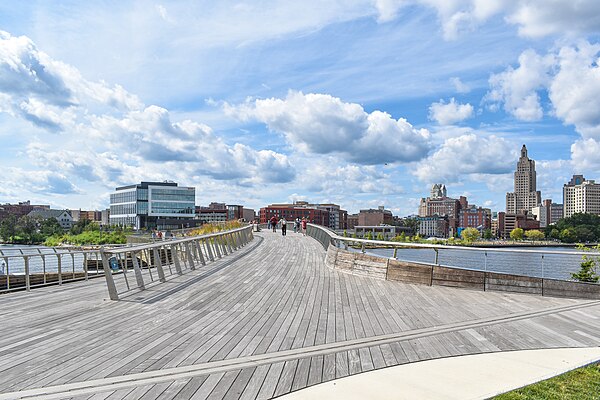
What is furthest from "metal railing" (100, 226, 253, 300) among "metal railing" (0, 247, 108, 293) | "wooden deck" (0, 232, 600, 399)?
"metal railing" (0, 247, 108, 293)

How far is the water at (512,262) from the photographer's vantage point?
10.7 metres

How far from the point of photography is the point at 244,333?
6.67 metres

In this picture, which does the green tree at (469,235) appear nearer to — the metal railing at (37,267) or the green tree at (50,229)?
the green tree at (50,229)

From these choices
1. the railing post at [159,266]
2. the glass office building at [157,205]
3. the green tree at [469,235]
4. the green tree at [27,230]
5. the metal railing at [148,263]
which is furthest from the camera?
the green tree at [469,235]

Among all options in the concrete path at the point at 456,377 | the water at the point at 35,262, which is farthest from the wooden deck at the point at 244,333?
the water at the point at 35,262

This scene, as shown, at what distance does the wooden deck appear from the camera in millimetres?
4762

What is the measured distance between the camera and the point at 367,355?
573 cm

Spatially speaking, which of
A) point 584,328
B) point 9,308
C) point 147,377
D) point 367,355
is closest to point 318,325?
point 367,355

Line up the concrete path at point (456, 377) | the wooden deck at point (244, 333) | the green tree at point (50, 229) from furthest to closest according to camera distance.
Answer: the green tree at point (50, 229)
the wooden deck at point (244, 333)
the concrete path at point (456, 377)

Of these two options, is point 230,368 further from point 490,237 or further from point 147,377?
point 490,237

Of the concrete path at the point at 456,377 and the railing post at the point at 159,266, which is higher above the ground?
the railing post at the point at 159,266

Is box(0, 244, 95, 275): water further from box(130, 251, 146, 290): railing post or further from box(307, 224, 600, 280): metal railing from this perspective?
box(307, 224, 600, 280): metal railing

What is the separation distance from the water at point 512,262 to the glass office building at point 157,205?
10276cm

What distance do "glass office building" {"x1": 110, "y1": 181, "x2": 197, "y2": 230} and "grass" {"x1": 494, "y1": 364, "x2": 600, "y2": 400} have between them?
109 meters
